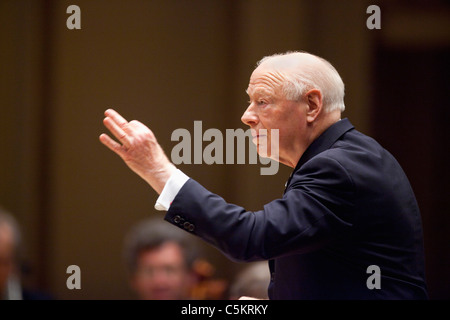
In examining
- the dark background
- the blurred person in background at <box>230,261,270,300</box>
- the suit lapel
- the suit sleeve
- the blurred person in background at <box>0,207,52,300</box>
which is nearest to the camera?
the suit sleeve

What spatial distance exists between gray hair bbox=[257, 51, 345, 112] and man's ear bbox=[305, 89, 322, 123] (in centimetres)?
2

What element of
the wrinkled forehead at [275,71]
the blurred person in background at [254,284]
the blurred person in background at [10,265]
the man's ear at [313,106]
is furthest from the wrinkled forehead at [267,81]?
the blurred person in background at [10,265]

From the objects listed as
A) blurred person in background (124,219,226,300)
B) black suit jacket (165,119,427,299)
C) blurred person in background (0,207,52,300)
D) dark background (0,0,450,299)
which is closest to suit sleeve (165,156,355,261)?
black suit jacket (165,119,427,299)

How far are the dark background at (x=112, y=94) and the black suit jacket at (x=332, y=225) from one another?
2804 millimetres

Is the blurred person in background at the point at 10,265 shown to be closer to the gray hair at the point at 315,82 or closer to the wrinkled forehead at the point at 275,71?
the wrinkled forehead at the point at 275,71

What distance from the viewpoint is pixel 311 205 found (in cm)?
201

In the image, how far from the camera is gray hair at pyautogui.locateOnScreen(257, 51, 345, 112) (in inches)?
89.8

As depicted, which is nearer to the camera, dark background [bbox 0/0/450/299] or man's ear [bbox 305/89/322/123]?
man's ear [bbox 305/89/322/123]

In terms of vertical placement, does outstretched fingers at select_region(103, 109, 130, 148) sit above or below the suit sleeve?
above

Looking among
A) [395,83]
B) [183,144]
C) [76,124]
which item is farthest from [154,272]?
[395,83]

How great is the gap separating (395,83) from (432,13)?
639 mm

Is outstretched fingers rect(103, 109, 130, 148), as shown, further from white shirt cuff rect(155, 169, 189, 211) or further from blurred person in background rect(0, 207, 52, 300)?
blurred person in background rect(0, 207, 52, 300)
